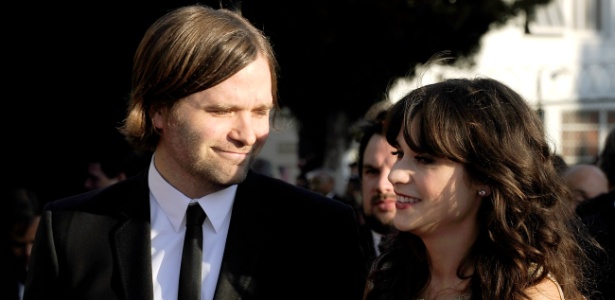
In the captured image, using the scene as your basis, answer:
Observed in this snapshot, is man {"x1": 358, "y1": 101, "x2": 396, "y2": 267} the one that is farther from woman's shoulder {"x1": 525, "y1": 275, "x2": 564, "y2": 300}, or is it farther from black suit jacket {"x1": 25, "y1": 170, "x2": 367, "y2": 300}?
woman's shoulder {"x1": 525, "y1": 275, "x2": 564, "y2": 300}

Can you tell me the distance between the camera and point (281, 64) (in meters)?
7.25

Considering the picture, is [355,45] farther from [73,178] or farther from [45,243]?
[45,243]

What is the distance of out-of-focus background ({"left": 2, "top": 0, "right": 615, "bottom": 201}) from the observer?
18.2 feet

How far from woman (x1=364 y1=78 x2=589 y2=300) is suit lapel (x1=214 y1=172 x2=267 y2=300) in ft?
1.62

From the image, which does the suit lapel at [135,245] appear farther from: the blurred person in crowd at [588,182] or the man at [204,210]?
the blurred person in crowd at [588,182]

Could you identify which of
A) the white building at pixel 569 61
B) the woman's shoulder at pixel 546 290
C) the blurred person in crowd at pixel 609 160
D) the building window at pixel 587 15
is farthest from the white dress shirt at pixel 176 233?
the building window at pixel 587 15

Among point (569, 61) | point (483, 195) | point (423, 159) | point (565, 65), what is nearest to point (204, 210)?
point (423, 159)

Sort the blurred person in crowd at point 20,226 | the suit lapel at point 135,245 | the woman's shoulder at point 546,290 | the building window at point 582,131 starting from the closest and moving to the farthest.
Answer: the woman's shoulder at point 546,290
the suit lapel at point 135,245
the blurred person in crowd at point 20,226
the building window at point 582,131

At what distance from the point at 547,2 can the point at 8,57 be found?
312 inches

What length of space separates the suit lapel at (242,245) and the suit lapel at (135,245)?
9.3 inches

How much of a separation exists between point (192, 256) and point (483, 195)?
3.00ft

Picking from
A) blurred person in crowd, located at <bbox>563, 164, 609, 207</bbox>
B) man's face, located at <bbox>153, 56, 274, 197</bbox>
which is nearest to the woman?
man's face, located at <bbox>153, 56, 274, 197</bbox>

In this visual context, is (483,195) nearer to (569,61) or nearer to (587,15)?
(569,61)

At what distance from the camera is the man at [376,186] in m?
4.26
